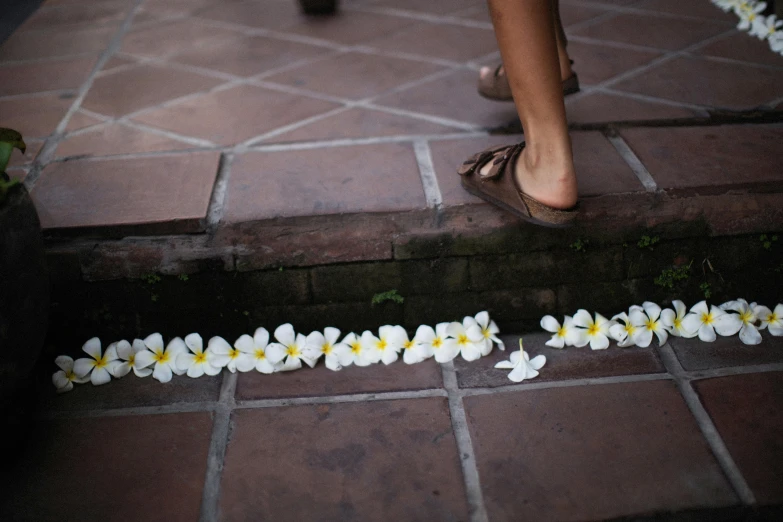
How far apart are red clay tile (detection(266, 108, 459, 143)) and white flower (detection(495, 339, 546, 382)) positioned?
692 mm

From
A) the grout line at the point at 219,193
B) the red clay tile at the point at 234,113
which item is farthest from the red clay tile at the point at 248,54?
the grout line at the point at 219,193

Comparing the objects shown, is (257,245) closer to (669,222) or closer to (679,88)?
(669,222)

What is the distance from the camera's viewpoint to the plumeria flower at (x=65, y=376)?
150 centimetres

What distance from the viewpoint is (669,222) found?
1.55 metres

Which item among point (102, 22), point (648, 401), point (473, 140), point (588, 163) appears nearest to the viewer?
point (648, 401)

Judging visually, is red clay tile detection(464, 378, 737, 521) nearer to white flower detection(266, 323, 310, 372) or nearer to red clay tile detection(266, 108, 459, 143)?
white flower detection(266, 323, 310, 372)

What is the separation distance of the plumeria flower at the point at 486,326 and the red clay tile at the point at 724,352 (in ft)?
1.32

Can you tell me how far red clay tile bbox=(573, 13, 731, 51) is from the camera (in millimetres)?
2404

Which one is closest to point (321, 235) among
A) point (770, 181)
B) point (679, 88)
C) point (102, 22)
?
point (770, 181)

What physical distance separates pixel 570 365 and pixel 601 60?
48.6 inches

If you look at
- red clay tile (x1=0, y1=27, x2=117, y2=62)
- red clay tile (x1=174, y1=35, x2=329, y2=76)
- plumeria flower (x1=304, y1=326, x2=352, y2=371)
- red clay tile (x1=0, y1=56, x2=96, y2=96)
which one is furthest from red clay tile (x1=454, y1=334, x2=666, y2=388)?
red clay tile (x1=0, y1=27, x2=117, y2=62)

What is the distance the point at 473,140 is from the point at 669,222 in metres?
0.56

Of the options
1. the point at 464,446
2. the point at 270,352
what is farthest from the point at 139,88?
the point at 464,446

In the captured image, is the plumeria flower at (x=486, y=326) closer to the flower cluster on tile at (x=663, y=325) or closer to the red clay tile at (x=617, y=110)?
the flower cluster on tile at (x=663, y=325)
